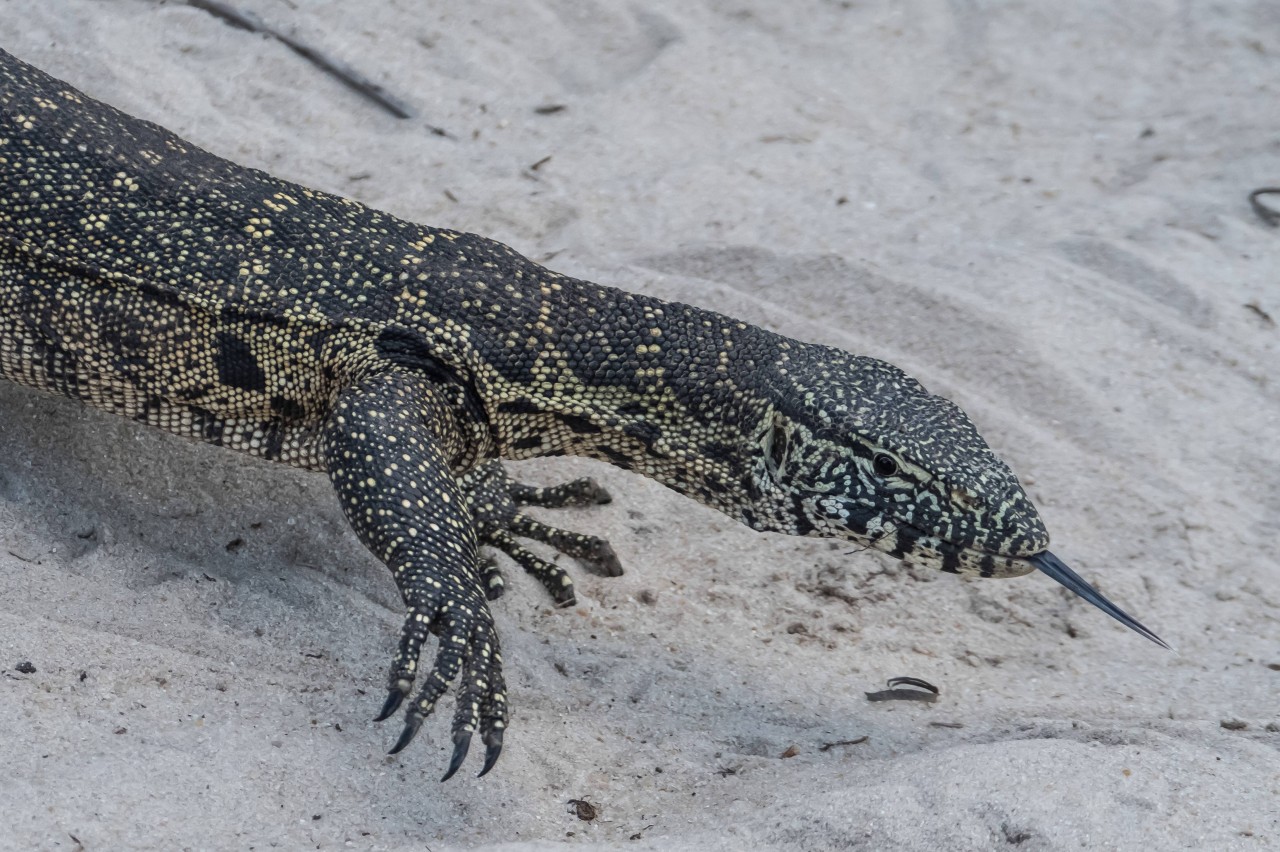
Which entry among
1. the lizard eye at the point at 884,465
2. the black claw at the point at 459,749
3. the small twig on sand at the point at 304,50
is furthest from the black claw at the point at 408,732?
the small twig on sand at the point at 304,50

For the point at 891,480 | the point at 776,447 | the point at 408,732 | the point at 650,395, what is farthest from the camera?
the point at 650,395

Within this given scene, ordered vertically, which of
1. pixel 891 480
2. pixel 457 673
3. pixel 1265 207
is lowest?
pixel 457 673

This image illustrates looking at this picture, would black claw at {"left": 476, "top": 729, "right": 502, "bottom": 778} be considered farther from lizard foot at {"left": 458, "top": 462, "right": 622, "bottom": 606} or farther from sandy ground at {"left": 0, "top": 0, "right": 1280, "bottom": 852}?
lizard foot at {"left": 458, "top": 462, "right": 622, "bottom": 606}

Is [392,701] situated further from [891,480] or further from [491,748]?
[891,480]

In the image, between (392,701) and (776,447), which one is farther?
(776,447)

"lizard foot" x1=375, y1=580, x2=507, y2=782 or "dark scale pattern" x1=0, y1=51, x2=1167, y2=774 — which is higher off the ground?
"dark scale pattern" x1=0, y1=51, x2=1167, y2=774

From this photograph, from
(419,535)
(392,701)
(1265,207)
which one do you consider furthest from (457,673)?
(1265,207)

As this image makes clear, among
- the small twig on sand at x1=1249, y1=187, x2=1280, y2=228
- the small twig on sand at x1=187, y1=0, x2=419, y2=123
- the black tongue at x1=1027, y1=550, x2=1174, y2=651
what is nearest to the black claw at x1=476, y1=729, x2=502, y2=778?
the black tongue at x1=1027, y1=550, x2=1174, y2=651
